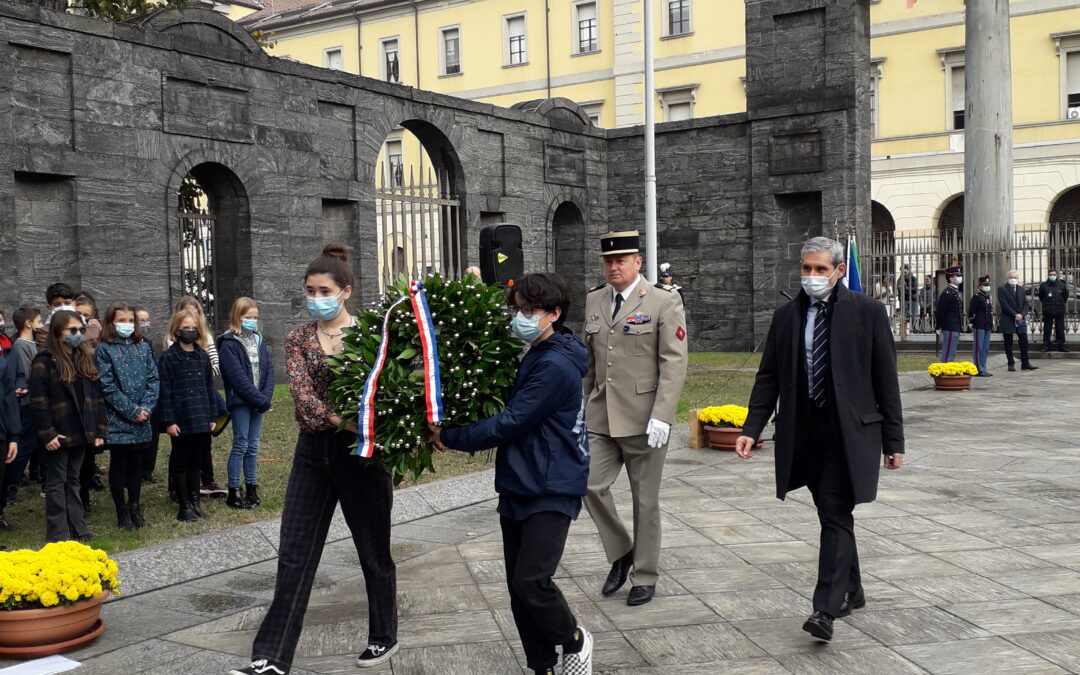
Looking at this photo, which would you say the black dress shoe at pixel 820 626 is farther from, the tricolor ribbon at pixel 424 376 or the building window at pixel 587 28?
the building window at pixel 587 28

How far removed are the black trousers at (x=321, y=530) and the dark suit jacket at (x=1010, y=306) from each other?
17.2m

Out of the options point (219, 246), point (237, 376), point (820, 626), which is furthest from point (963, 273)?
point (820, 626)

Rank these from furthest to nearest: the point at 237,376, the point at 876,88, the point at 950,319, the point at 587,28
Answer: the point at 587,28 < the point at 876,88 < the point at 950,319 < the point at 237,376

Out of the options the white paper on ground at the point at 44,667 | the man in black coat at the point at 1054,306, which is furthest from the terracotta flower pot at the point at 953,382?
the white paper on ground at the point at 44,667

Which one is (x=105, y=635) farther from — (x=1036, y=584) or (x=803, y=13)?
(x=803, y=13)

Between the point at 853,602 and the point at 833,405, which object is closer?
the point at 833,405

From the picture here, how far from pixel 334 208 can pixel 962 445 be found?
992 centimetres

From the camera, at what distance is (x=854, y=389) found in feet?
16.6

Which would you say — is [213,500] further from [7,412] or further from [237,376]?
[7,412]

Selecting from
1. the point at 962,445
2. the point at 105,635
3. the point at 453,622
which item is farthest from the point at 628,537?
the point at 962,445

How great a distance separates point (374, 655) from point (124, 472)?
11.6 feet

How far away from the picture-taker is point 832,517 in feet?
16.5

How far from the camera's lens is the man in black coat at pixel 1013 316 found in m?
19.2

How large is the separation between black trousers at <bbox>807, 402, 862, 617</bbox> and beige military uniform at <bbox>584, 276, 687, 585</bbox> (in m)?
0.81
